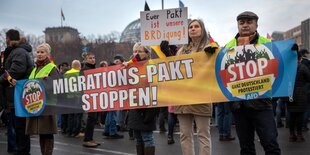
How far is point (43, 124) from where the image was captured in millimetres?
5715

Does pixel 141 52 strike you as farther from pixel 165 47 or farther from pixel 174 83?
pixel 174 83

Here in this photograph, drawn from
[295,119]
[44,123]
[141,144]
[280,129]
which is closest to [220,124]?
[295,119]

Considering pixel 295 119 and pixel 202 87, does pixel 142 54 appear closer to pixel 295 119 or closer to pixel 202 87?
pixel 202 87

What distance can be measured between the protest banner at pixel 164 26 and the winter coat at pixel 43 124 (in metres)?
1.64

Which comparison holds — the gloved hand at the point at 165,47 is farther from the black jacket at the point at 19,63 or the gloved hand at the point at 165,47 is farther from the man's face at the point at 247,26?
the black jacket at the point at 19,63

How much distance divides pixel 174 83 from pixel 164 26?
877mm

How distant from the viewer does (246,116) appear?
4.23 meters

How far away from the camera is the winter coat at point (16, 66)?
19.8 feet

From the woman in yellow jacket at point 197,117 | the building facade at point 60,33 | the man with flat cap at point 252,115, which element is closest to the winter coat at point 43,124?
the woman in yellow jacket at point 197,117

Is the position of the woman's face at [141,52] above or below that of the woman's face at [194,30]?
below

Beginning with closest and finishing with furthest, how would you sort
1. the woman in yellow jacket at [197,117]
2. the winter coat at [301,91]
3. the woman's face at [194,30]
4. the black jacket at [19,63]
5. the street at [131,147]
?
the woman in yellow jacket at [197,117], the woman's face at [194,30], the black jacket at [19,63], the street at [131,147], the winter coat at [301,91]

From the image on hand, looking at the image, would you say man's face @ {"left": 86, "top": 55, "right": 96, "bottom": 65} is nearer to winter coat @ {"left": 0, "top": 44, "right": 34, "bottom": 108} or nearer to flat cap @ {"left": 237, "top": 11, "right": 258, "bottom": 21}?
winter coat @ {"left": 0, "top": 44, "right": 34, "bottom": 108}

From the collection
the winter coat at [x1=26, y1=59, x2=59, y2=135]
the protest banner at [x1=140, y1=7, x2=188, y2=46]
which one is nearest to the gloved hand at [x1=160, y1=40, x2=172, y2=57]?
the protest banner at [x1=140, y1=7, x2=188, y2=46]

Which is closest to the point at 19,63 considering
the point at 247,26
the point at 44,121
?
the point at 44,121
